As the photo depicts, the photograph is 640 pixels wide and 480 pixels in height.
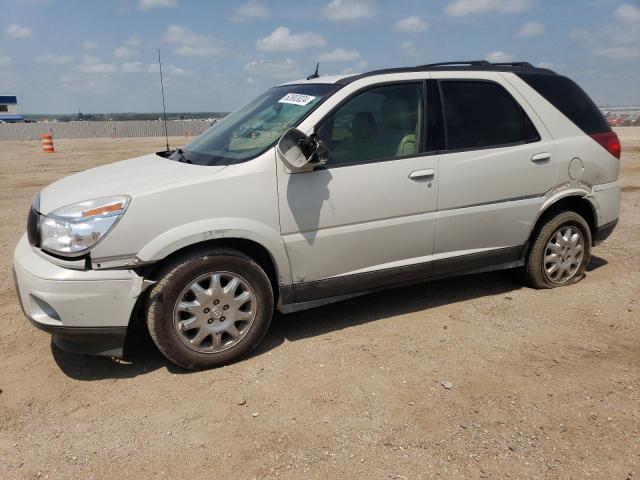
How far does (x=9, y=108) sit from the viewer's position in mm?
66250

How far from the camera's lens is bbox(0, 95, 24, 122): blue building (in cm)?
6436

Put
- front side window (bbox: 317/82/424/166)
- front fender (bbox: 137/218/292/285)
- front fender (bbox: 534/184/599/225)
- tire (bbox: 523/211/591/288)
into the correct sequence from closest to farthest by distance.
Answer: front fender (bbox: 137/218/292/285) < front side window (bbox: 317/82/424/166) < front fender (bbox: 534/184/599/225) < tire (bbox: 523/211/591/288)

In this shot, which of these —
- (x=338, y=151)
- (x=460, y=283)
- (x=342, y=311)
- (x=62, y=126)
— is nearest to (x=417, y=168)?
(x=338, y=151)

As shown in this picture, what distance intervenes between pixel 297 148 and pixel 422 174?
1.02m

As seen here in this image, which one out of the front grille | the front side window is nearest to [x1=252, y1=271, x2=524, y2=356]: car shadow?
the front side window

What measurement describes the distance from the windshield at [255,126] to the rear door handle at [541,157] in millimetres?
1779

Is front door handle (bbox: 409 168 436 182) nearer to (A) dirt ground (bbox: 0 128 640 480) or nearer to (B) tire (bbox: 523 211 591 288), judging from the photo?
(A) dirt ground (bbox: 0 128 640 480)

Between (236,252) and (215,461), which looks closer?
(215,461)

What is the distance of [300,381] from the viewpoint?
3232 millimetres

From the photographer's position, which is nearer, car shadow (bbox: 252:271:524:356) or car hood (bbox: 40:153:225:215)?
car hood (bbox: 40:153:225:215)

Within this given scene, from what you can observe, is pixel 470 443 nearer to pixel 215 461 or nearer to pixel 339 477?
pixel 339 477

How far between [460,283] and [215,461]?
3142 mm

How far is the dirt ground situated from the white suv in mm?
334

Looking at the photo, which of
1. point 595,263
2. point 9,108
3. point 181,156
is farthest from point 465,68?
point 9,108
